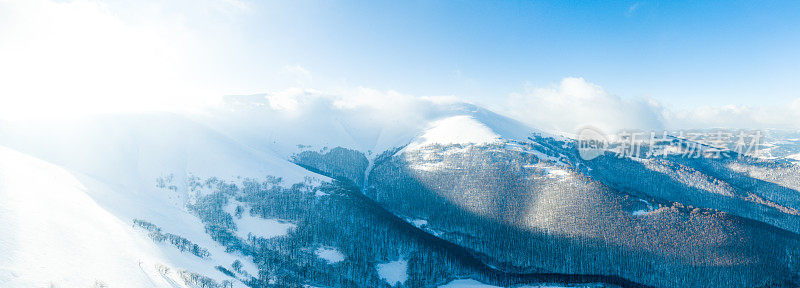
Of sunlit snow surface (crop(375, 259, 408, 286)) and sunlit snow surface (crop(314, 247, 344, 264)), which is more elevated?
sunlit snow surface (crop(314, 247, 344, 264))

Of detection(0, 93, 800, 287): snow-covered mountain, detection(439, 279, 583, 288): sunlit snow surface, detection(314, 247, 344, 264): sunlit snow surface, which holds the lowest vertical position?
detection(439, 279, 583, 288): sunlit snow surface

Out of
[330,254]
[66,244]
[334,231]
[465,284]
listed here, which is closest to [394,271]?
[330,254]

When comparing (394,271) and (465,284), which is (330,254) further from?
(465,284)

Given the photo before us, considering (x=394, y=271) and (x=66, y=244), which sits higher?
(x=66, y=244)

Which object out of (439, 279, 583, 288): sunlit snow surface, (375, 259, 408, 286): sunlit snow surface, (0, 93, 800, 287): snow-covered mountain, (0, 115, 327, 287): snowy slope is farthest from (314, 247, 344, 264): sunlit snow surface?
(439, 279, 583, 288): sunlit snow surface

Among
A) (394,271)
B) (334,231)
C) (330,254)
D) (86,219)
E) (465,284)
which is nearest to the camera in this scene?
(86,219)

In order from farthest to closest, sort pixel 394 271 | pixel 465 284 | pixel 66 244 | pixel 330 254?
pixel 330 254, pixel 394 271, pixel 465 284, pixel 66 244

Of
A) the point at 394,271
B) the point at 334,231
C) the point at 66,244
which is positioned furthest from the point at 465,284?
the point at 66,244

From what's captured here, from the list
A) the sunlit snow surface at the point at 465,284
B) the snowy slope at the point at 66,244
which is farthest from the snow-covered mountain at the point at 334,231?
the sunlit snow surface at the point at 465,284

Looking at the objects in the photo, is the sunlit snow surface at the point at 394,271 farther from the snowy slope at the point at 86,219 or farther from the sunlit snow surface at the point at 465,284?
the snowy slope at the point at 86,219

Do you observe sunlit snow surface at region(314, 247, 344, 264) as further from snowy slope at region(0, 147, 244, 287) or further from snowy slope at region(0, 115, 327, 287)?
snowy slope at region(0, 147, 244, 287)

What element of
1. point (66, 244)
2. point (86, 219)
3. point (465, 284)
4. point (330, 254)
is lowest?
point (465, 284)

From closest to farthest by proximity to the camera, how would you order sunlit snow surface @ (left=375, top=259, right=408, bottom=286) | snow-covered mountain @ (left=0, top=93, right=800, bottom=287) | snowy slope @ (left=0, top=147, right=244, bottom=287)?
snowy slope @ (left=0, top=147, right=244, bottom=287) → snow-covered mountain @ (left=0, top=93, right=800, bottom=287) → sunlit snow surface @ (left=375, top=259, right=408, bottom=286)

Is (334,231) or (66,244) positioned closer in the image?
(66,244)
